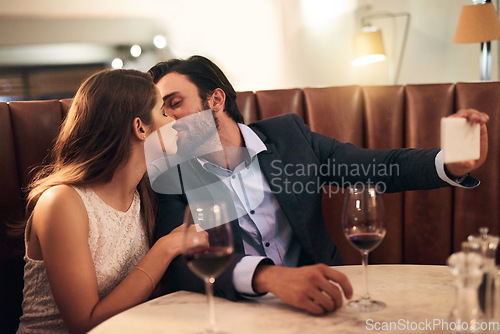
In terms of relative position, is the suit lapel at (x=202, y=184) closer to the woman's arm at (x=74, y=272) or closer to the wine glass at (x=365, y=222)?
the woman's arm at (x=74, y=272)

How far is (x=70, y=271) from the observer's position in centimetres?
114

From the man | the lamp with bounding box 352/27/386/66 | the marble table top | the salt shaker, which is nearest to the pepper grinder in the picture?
the salt shaker

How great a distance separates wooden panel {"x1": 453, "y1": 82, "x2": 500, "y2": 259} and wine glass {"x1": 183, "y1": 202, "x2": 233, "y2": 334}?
53.1 inches

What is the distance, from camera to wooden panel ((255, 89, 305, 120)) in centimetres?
195

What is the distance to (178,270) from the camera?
1.19 m

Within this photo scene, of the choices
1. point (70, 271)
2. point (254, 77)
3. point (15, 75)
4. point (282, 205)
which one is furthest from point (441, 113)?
point (15, 75)

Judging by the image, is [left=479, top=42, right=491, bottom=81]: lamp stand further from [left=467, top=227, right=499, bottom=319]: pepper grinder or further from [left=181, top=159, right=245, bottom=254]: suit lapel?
[left=467, top=227, right=499, bottom=319]: pepper grinder

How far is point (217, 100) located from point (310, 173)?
441 mm

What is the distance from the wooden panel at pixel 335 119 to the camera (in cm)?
194

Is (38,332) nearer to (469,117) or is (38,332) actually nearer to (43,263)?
(43,263)

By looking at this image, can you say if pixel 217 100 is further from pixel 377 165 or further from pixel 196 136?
pixel 377 165

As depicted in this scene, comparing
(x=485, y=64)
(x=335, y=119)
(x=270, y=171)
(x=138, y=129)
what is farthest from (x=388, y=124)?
(x=485, y=64)

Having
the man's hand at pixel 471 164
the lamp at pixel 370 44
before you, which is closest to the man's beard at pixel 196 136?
the man's hand at pixel 471 164

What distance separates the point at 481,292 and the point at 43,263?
1058 millimetres
